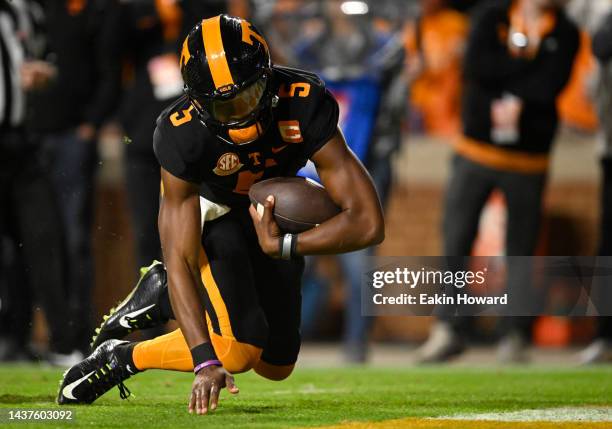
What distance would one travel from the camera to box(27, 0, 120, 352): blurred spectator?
6609mm

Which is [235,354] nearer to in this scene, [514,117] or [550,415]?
[550,415]

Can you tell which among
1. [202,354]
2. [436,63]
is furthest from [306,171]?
[436,63]

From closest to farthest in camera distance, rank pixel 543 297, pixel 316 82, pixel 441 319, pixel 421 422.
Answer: pixel 421 422, pixel 316 82, pixel 543 297, pixel 441 319

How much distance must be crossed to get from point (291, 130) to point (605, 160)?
2.79 meters

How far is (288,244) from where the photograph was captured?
14.0 feet

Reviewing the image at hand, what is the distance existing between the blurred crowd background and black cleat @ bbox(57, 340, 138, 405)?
33.1 inches

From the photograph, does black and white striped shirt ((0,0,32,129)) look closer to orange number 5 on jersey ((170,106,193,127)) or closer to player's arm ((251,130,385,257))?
orange number 5 on jersey ((170,106,193,127))

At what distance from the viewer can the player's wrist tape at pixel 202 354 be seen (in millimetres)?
4121

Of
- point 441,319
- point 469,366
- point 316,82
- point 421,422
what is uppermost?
point 316,82

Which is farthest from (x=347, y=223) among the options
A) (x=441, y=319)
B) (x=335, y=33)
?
(x=335, y=33)

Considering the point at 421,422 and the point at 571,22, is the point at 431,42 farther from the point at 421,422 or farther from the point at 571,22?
the point at 421,422

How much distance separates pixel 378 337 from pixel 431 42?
1.86 m

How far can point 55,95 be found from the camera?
6863 mm

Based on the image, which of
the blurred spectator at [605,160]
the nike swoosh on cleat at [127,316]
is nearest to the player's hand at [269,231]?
the nike swoosh on cleat at [127,316]
